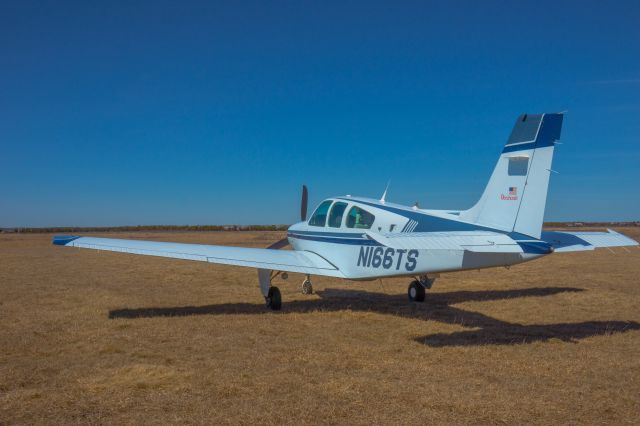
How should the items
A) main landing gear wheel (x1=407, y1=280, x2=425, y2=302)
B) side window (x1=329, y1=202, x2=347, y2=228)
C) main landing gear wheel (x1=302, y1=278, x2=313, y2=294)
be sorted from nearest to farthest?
side window (x1=329, y1=202, x2=347, y2=228) < main landing gear wheel (x1=407, y1=280, x2=425, y2=302) < main landing gear wheel (x1=302, y1=278, x2=313, y2=294)

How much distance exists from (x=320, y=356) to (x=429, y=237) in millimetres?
2496

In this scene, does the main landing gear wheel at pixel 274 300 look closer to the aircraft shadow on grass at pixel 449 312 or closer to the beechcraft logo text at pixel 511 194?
the aircraft shadow on grass at pixel 449 312

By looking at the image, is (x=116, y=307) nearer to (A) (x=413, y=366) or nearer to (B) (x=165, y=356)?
(B) (x=165, y=356)

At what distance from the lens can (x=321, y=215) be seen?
12914mm

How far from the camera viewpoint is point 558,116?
27.5ft

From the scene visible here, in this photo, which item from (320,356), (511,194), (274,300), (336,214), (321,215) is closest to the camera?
(320,356)

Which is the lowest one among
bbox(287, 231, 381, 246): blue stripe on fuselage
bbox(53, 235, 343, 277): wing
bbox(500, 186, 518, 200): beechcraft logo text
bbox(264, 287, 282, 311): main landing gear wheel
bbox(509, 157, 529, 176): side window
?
bbox(264, 287, 282, 311): main landing gear wheel

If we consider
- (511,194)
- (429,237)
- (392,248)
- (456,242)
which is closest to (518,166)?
(511,194)

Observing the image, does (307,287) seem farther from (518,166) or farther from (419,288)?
(518,166)

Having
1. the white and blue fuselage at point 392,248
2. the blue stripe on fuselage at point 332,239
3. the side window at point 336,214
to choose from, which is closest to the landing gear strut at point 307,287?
the white and blue fuselage at point 392,248

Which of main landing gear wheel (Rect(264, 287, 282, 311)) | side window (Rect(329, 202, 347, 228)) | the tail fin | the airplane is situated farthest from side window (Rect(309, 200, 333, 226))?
the tail fin

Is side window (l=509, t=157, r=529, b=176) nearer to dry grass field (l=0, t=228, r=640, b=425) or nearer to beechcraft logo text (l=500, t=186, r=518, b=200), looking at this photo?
beechcraft logo text (l=500, t=186, r=518, b=200)

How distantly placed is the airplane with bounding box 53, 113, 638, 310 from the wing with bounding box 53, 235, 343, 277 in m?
0.02

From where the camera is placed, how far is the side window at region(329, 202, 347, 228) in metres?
12.2
